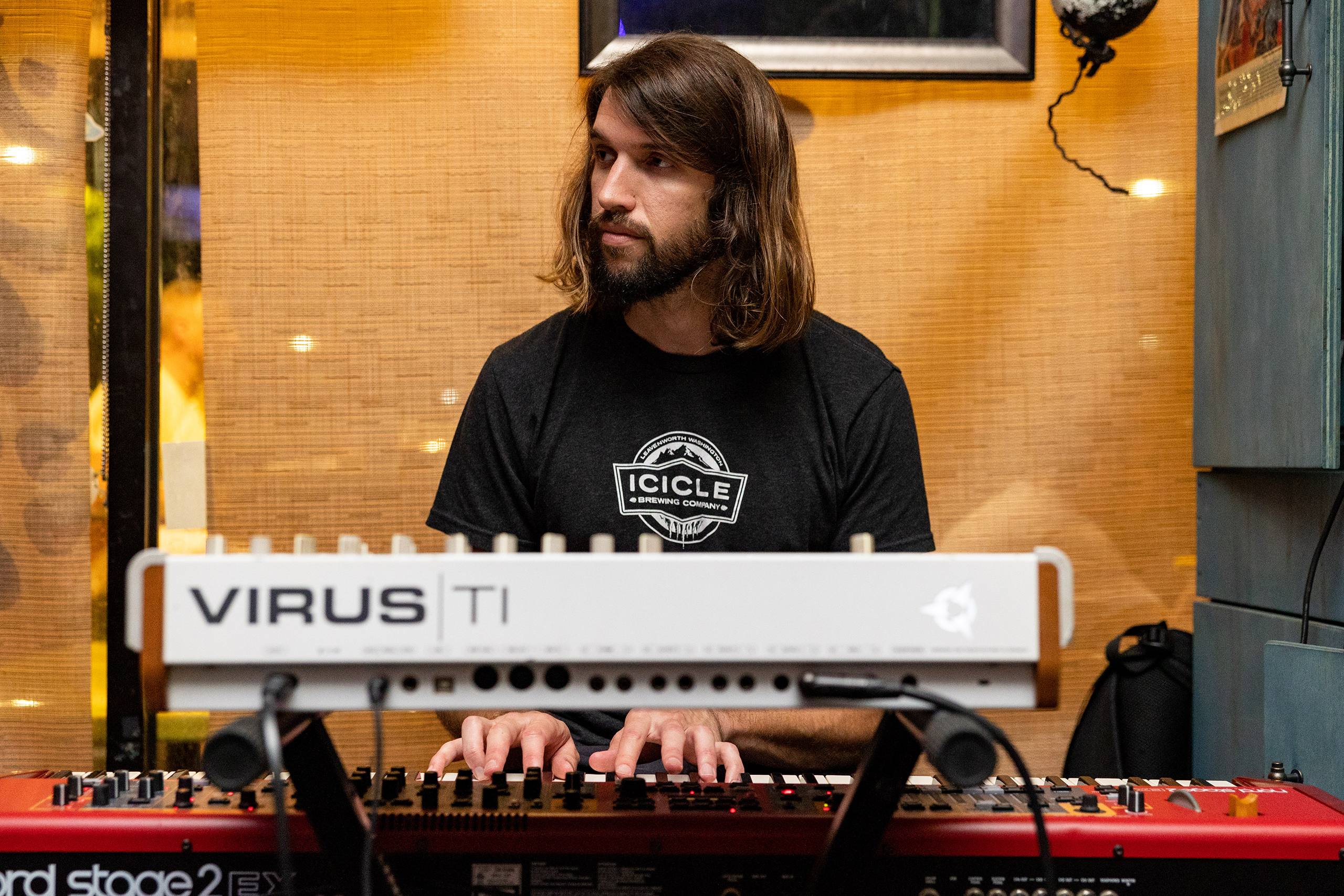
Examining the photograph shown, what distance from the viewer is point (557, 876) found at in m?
0.79

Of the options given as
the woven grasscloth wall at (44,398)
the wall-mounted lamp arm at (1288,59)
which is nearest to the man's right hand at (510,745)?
the woven grasscloth wall at (44,398)

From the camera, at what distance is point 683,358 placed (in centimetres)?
155

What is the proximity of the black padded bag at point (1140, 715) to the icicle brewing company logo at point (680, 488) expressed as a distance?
0.80m

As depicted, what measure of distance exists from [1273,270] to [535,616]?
1.33 meters

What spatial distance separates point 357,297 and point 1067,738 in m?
1.57

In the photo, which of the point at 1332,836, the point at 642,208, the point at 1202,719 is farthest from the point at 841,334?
the point at 1332,836

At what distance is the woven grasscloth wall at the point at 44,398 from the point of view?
6.40ft

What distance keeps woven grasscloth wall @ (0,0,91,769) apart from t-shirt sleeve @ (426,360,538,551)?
2.88 feet

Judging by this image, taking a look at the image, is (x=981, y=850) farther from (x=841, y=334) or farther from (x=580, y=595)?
A: (x=841, y=334)

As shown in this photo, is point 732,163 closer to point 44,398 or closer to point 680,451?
point 680,451

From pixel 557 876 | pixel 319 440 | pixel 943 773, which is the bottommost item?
pixel 557 876

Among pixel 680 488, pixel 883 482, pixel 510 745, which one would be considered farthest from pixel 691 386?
pixel 510 745

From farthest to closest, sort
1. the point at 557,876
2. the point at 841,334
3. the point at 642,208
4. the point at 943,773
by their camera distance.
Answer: the point at 841,334, the point at 642,208, the point at 557,876, the point at 943,773

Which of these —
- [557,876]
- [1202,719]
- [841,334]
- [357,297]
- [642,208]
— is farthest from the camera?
[357,297]
